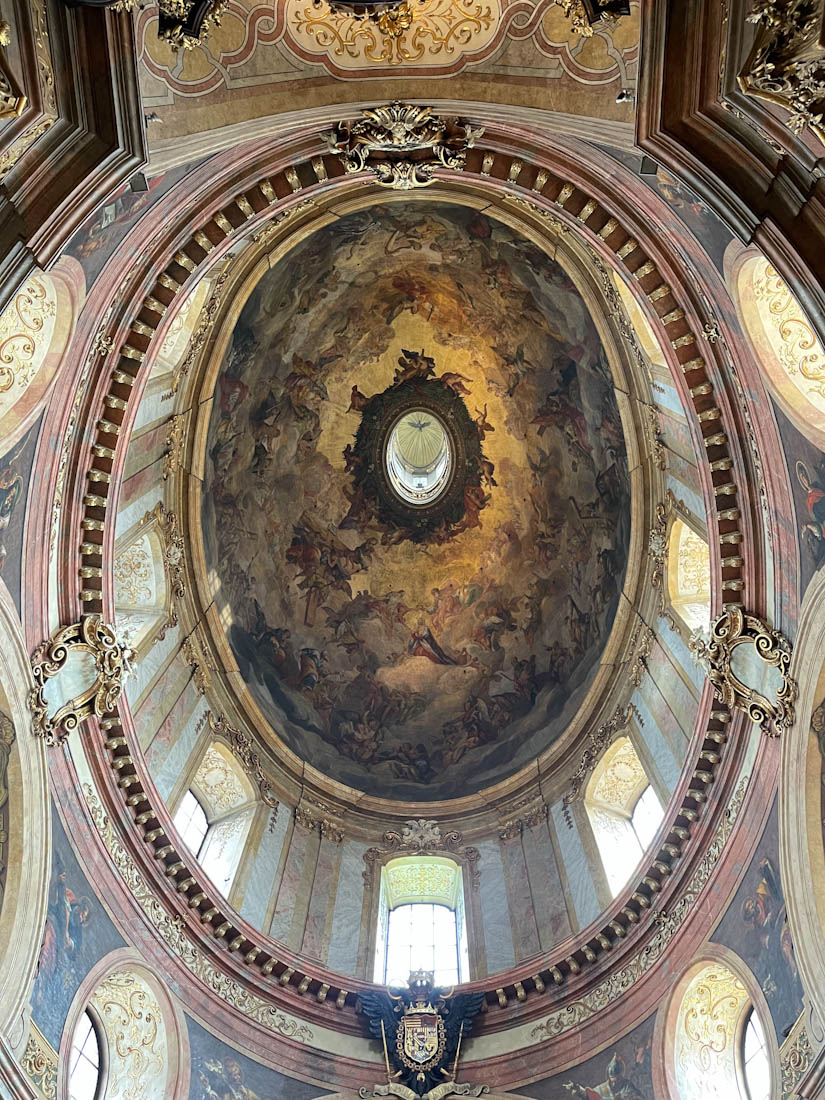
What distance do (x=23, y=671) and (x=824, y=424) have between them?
9.45 m

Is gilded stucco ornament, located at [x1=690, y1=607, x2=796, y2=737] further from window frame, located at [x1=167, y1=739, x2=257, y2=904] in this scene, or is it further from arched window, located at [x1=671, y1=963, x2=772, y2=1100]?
window frame, located at [x1=167, y1=739, x2=257, y2=904]

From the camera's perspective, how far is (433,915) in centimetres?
1786

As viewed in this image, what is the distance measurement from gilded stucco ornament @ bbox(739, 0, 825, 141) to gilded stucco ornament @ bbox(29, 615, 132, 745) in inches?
387

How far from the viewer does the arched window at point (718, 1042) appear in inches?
472

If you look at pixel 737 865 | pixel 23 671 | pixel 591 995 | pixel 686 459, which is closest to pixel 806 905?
pixel 737 865

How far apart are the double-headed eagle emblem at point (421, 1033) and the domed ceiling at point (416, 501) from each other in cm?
616

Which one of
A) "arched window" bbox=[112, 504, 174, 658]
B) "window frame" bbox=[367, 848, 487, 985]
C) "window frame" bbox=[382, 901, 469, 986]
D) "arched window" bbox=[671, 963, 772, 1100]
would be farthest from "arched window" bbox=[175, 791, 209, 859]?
"arched window" bbox=[671, 963, 772, 1100]

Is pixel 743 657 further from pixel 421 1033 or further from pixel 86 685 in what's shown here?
pixel 86 685

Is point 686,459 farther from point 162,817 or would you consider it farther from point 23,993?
point 23,993

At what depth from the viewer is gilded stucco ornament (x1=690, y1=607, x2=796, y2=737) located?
1154 centimetres

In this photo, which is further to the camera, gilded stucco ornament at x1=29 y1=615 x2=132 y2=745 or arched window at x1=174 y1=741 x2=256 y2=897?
arched window at x1=174 y1=741 x2=256 y2=897

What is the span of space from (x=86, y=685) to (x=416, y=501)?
12889mm

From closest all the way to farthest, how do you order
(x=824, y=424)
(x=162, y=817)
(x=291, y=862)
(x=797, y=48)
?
(x=797, y=48), (x=824, y=424), (x=162, y=817), (x=291, y=862)

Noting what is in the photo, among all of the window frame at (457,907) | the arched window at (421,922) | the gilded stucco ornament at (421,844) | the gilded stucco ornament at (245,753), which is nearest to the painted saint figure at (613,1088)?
the window frame at (457,907)
